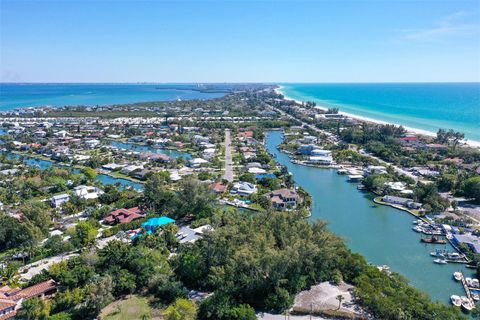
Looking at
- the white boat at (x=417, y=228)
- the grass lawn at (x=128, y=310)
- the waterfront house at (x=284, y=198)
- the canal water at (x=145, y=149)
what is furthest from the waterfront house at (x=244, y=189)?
the canal water at (x=145, y=149)

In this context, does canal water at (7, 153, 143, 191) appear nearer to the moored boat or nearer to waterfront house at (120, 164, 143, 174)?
waterfront house at (120, 164, 143, 174)

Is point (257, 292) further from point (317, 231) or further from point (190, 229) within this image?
point (190, 229)

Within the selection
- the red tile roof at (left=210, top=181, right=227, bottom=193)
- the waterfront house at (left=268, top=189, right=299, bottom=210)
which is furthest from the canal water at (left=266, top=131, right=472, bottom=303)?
the red tile roof at (left=210, top=181, right=227, bottom=193)

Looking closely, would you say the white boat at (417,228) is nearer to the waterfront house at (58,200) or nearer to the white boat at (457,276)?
the white boat at (457,276)

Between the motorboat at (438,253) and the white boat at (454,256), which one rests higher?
the white boat at (454,256)

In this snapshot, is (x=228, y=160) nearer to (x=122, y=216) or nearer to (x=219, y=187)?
(x=219, y=187)

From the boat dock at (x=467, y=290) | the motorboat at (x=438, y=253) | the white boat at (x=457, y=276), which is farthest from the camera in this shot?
the motorboat at (x=438, y=253)
